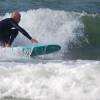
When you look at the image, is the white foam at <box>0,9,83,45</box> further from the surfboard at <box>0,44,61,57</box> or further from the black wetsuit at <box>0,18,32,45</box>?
the surfboard at <box>0,44,61,57</box>

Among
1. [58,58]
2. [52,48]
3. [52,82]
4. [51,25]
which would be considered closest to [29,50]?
[52,48]

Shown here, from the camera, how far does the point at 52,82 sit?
947cm

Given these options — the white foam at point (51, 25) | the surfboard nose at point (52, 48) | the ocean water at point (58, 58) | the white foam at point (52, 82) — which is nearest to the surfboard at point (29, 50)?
the surfboard nose at point (52, 48)

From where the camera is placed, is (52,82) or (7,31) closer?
(52,82)

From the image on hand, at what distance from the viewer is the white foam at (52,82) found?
9172 millimetres

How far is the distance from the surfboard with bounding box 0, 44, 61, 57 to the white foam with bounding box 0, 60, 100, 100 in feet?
9.79

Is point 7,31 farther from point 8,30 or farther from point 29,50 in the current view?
point 29,50

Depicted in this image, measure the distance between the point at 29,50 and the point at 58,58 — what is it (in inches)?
A: 26.3

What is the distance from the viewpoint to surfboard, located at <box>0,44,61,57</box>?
13.0 m

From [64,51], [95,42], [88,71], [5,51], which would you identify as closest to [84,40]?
[95,42]

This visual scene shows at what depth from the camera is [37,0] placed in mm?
22297

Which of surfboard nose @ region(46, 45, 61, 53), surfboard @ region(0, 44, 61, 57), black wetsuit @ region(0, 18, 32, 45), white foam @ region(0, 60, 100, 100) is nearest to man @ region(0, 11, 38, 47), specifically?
black wetsuit @ region(0, 18, 32, 45)

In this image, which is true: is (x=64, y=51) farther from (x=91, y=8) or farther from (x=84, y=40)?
(x=91, y=8)

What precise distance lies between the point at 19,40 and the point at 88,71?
5.40 m
